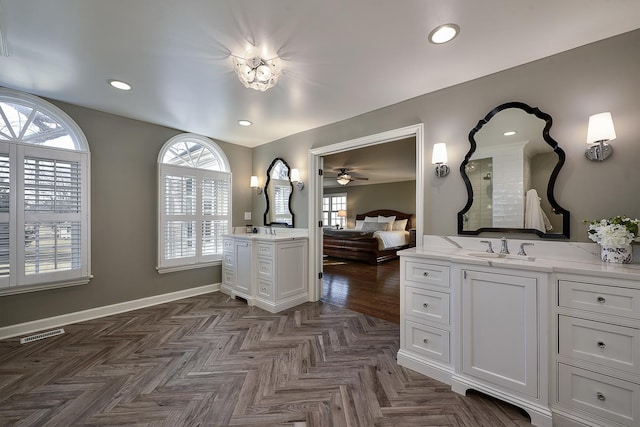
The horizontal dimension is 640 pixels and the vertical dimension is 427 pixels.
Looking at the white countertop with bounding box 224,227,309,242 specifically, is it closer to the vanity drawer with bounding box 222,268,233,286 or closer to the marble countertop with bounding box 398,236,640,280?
the vanity drawer with bounding box 222,268,233,286

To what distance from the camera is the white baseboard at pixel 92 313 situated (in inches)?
101

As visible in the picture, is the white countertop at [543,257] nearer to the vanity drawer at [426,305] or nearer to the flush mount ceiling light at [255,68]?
the vanity drawer at [426,305]

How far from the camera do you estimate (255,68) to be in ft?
6.23

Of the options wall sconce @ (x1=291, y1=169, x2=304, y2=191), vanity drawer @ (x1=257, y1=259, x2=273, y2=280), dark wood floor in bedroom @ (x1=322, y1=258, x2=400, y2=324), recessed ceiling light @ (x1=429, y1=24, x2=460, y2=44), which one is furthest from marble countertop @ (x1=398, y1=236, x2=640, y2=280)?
wall sconce @ (x1=291, y1=169, x2=304, y2=191)

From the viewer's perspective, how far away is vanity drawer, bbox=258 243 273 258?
325cm

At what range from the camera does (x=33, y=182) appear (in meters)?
2.57

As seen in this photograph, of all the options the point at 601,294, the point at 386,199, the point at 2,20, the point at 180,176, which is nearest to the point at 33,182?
the point at 180,176

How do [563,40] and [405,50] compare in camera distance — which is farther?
[405,50]

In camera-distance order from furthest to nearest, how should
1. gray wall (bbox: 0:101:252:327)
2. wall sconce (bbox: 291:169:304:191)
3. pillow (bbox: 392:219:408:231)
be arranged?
pillow (bbox: 392:219:408:231), wall sconce (bbox: 291:169:304:191), gray wall (bbox: 0:101:252:327)

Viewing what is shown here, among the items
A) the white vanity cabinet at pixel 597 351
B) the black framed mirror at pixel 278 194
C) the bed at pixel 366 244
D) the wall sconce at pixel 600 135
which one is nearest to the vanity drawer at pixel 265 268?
the black framed mirror at pixel 278 194

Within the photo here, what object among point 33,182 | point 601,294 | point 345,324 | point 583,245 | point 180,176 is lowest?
point 345,324

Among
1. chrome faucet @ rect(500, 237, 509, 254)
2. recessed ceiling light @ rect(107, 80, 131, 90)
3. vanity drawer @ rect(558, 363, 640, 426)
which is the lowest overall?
vanity drawer @ rect(558, 363, 640, 426)

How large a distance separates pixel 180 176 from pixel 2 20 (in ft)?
7.17

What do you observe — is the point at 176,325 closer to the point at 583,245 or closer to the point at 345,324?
the point at 345,324
